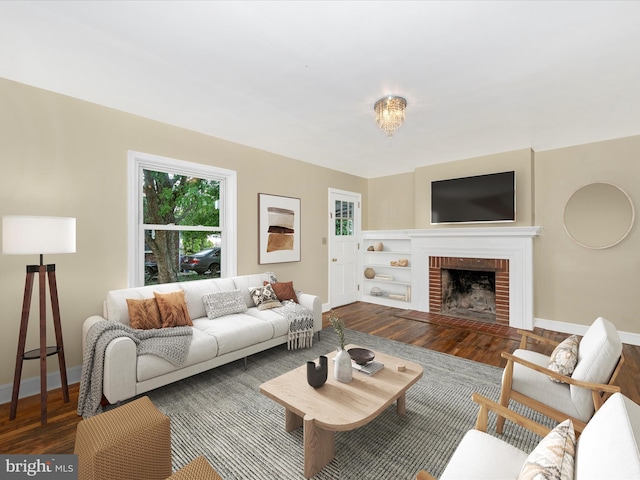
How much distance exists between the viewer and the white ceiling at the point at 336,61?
1718mm

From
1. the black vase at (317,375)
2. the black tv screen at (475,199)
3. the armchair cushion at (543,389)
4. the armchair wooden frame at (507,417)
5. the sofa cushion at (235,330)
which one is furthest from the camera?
the black tv screen at (475,199)

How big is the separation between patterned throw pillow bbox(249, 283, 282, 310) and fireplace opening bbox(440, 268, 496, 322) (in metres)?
3.01

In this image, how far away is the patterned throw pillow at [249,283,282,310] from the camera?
3.54 metres

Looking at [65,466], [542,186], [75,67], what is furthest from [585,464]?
[542,186]

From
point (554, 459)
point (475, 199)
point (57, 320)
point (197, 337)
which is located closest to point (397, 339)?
point (197, 337)

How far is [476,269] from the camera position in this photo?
466 centimetres

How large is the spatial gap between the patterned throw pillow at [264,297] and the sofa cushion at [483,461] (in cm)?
254

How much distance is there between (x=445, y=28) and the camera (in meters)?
1.82

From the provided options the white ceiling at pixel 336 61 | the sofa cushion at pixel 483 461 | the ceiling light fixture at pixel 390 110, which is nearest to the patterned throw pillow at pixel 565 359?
the sofa cushion at pixel 483 461

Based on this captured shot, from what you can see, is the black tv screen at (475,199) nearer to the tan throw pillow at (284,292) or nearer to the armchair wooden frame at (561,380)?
the tan throw pillow at (284,292)

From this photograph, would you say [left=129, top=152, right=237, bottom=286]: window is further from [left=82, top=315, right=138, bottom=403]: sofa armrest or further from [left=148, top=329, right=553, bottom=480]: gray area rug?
[left=148, top=329, right=553, bottom=480]: gray area rug

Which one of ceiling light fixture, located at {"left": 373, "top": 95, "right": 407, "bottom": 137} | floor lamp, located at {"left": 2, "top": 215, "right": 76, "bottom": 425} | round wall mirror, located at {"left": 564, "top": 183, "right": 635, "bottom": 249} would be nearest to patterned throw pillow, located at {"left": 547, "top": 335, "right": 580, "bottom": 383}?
ceiling light fixture, located at {"left": 373, "top": 95, "right": 407, "bottom": 137}

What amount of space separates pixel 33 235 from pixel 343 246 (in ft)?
14.5

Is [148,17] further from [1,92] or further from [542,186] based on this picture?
[542,186]
